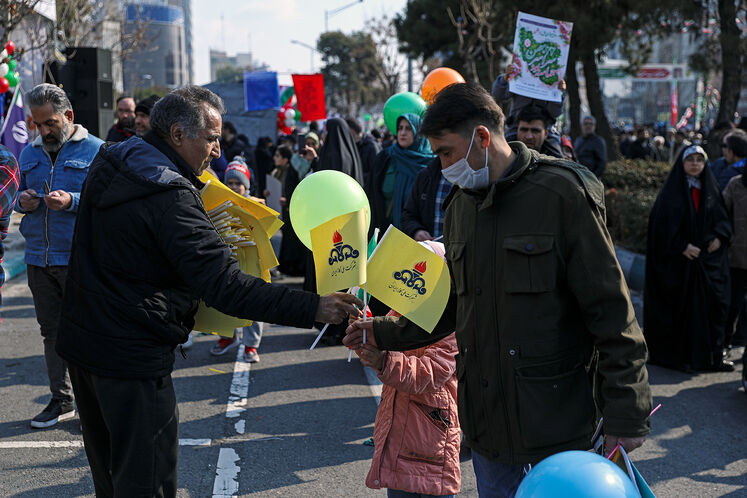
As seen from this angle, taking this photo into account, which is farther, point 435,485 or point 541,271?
point 435,485

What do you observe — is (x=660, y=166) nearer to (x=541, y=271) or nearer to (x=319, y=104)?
(x=319, y=104)

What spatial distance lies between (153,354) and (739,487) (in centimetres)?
344

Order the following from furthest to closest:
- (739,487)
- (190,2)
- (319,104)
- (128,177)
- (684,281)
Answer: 1. (190,2)
2. (319,104)
3. (684,281)
4. (739,487)
5. (128,177)


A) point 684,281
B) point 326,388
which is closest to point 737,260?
point 684,281

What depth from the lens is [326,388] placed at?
5.94 metres

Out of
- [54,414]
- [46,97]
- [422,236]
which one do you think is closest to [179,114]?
[46,97]

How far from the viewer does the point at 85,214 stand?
2.73 metres

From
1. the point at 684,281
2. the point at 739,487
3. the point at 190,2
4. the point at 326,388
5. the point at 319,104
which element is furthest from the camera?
the point at 190,2

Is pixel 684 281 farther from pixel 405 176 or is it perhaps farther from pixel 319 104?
pixel 319 104

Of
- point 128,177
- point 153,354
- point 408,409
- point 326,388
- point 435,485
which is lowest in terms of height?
point 326,388

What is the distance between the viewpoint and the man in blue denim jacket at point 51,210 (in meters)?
4.75

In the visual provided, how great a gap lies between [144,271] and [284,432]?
264cm

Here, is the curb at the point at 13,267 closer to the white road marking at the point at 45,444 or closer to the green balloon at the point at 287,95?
the white road marking at the point at 45,444

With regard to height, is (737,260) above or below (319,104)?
below
